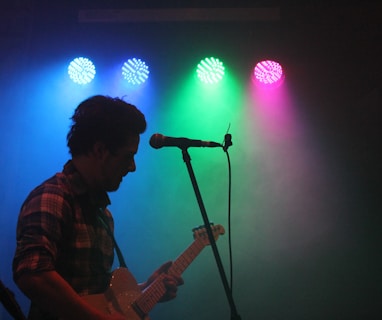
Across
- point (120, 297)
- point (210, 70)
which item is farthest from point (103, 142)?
point (210, 70)

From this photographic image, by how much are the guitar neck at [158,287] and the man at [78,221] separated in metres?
0.28

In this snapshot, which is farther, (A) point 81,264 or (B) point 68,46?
(B) point 68,46

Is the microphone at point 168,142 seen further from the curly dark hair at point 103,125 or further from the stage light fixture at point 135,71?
the stage light fixture at point 135,71

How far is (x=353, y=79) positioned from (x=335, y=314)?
2406mm

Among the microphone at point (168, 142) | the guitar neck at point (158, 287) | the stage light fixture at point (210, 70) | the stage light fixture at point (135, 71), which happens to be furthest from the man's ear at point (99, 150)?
the stage light fixture at point (210, 70)

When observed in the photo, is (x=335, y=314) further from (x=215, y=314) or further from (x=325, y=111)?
(x=325, y=111)

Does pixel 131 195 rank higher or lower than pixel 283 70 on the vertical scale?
lower

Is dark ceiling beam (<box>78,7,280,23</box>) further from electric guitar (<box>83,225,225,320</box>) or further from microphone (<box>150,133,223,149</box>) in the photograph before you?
electric guitar (<box>83,225,225,320</box>)

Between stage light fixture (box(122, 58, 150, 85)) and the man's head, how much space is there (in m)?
1.95

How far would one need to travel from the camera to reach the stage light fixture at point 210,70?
3.57 m

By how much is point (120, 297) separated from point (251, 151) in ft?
7.21

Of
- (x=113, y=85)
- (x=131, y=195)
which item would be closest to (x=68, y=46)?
(x=113, y=85)

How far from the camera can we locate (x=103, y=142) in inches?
61.1

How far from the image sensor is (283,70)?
12.1 feet
